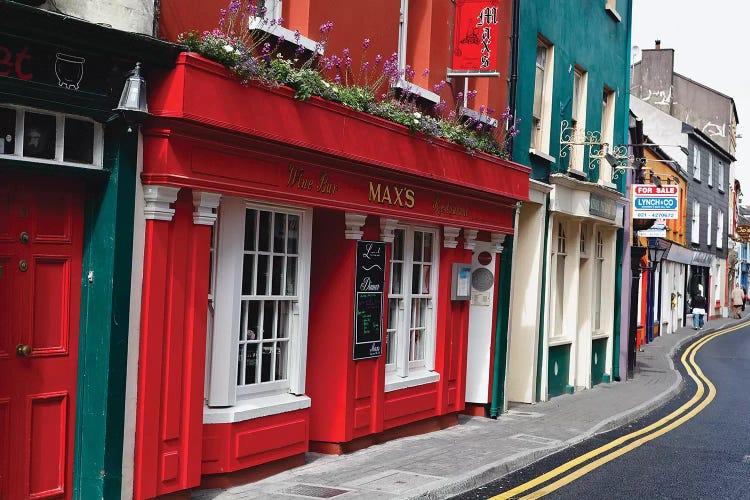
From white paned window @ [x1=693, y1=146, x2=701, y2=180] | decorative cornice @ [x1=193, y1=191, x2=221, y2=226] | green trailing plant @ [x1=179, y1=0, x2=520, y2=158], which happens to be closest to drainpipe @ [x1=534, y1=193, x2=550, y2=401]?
green trailing plant @ [x1=179, y1=0, x2=520, y2=158]

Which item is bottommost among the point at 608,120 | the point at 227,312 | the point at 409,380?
the point at 409,380

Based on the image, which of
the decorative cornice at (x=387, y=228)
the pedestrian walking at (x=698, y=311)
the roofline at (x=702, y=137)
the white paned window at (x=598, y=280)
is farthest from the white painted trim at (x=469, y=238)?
the roofline at (x=702, y=137)

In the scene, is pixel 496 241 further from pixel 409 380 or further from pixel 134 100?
pixel 134 100

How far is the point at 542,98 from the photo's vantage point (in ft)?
53.3

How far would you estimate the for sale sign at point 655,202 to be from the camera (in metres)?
20.7

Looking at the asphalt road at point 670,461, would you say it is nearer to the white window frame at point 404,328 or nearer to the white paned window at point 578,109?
the white window frame at point 404,328

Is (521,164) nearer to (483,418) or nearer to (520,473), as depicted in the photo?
(483,418)

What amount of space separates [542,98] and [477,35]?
4.46 m

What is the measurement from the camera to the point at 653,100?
48688 mm

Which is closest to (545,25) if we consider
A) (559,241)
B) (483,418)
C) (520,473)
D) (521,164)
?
(521,164)

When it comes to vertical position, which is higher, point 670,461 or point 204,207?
point 204,207

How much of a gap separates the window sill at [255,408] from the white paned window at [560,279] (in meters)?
9.31

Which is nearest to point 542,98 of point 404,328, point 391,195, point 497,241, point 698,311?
point 497,241

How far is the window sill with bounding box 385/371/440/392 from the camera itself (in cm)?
1111
